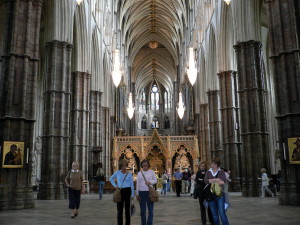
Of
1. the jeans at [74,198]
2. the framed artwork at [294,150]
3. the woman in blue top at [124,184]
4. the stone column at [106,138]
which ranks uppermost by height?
the stone column at [106,138]

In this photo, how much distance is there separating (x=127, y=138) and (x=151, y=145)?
97.8 inches

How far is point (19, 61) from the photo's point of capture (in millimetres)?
12539

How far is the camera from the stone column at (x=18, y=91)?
11516 millimetres

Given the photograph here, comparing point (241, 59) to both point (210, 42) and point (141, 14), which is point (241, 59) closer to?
point (210, 42)

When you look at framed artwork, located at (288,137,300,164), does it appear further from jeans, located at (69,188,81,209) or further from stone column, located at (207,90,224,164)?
stone column, located at (207,90,224,164)

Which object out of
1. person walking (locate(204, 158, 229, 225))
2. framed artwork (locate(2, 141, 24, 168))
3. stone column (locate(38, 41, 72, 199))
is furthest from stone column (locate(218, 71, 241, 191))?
person walking (locate(204, 158, 229, 225))

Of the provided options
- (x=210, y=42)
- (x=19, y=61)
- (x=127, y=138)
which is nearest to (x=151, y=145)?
(x=127, y=138)

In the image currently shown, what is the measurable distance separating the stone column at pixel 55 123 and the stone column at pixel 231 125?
10160mm

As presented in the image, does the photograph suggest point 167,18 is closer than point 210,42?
No

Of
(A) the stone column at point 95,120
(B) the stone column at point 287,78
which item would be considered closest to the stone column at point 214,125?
(A) the stone column at point 95,120

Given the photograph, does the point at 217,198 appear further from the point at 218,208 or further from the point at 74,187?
the point at 74,187

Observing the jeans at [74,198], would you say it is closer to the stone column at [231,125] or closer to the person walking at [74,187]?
the person walking at [74,187]

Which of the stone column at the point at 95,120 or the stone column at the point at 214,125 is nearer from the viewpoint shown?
the stone column at the point at 214,125

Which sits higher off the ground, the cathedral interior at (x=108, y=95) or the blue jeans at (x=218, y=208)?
the cathedral interior at (x=108, y=95)
